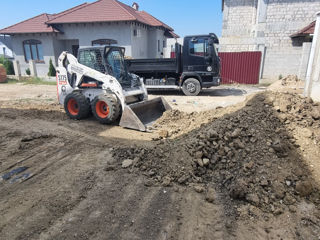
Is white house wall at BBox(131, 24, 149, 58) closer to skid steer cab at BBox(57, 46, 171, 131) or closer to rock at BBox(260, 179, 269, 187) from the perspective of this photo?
skid steer cab at BBox(57, 46, 171, 131)

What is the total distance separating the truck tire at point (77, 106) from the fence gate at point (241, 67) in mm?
10857

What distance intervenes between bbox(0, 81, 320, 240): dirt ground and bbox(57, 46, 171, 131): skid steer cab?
2.27 feet

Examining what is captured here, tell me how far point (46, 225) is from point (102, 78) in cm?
417

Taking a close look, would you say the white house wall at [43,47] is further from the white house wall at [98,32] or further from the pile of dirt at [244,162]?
the pile of dirt at [244,162]

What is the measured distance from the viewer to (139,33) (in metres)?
17.7

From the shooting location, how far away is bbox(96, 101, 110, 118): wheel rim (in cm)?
617

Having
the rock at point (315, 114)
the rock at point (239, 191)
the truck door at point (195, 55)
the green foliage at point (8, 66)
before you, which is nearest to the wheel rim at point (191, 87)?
the truck door at point (195, 55)

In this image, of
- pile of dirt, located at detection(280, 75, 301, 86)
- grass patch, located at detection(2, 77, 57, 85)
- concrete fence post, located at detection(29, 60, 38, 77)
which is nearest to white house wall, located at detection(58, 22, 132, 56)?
concrete fence post, located at detection(29, 60, 38, 77)

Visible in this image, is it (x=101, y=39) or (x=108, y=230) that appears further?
(x=101, y=39)

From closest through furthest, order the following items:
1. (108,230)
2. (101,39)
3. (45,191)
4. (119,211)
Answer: (108,230) → (119,211) → (45,191) → (101,39)

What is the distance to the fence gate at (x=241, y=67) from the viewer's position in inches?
568

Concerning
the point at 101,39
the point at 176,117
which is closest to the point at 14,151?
the point at 176,117

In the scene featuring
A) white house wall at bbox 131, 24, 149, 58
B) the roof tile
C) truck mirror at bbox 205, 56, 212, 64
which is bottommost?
truck mirror at bbox 205, 56, 212, 64

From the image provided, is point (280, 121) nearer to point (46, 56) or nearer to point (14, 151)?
point (14, 151)
